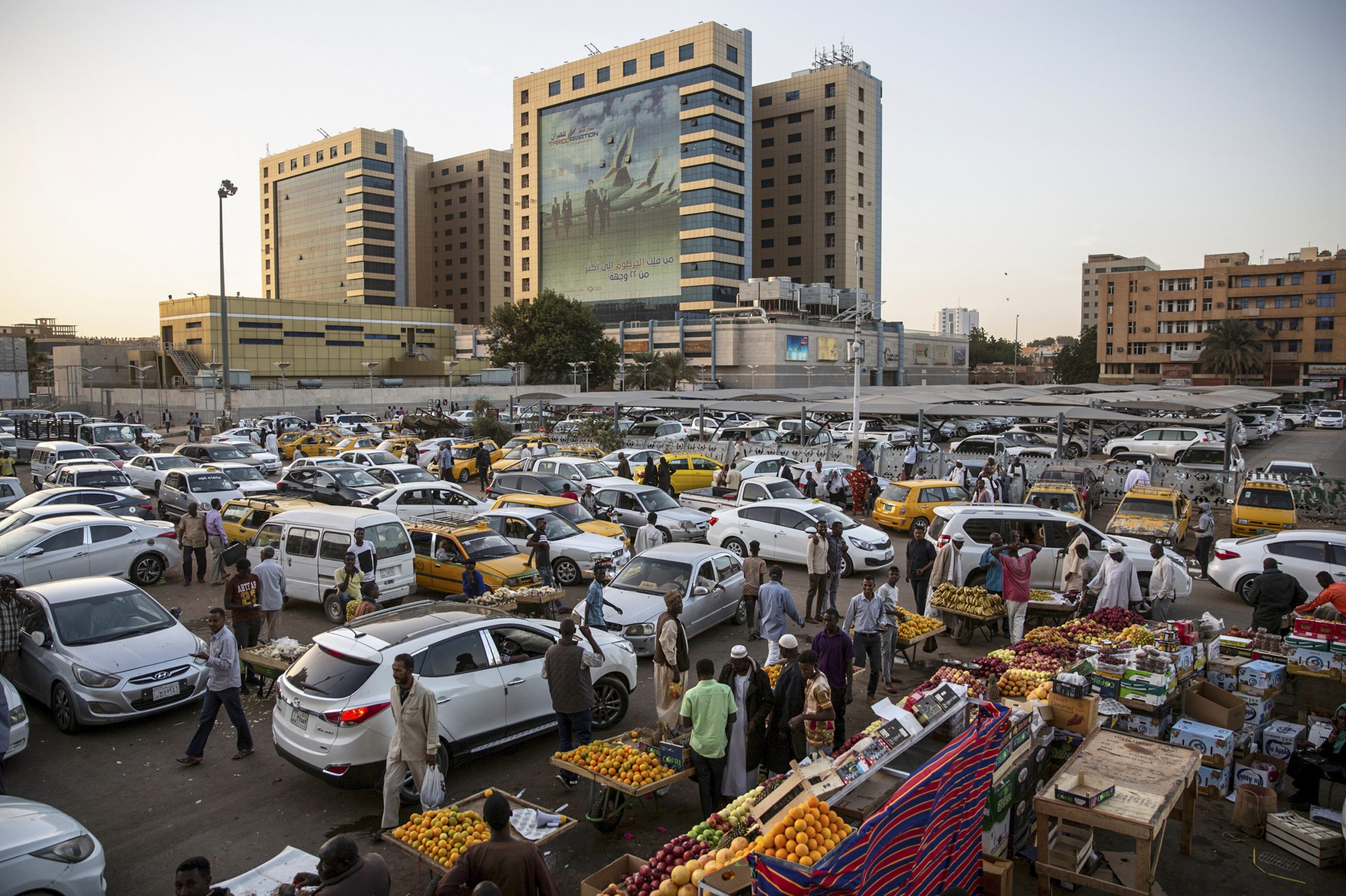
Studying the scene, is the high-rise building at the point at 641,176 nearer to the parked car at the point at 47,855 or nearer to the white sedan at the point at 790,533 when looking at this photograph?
the white sedan at the point at 790,533

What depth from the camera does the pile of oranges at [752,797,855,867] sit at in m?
4.71

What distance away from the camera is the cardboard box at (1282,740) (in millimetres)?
7902

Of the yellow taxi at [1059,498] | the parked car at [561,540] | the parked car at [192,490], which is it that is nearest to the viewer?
the parked car at [561,540]

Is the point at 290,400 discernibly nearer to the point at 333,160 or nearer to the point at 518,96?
the point at 518,96

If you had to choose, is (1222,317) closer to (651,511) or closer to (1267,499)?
(1267,499)

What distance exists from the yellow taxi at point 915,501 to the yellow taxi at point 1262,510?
20.3 ft

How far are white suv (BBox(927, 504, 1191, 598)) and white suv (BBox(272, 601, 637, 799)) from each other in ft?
25.1

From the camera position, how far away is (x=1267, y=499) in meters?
19.1

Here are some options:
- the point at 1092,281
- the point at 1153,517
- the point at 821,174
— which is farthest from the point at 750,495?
the point at 1092,281

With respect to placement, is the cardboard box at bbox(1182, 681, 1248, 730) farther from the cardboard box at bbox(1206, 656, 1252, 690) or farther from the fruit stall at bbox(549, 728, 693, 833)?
the fruit stall at bbox(549, 728, 693, 833)

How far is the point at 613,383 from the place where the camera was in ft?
263

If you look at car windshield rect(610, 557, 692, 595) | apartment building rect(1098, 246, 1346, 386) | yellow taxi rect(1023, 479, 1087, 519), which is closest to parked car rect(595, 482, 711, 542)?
car windshield rect(610, 557, 692, 595)

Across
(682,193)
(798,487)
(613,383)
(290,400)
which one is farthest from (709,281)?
(798,487)

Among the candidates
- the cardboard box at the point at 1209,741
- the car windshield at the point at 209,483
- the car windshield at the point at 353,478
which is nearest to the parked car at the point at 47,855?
the cardboard box at the point at 1209,741
